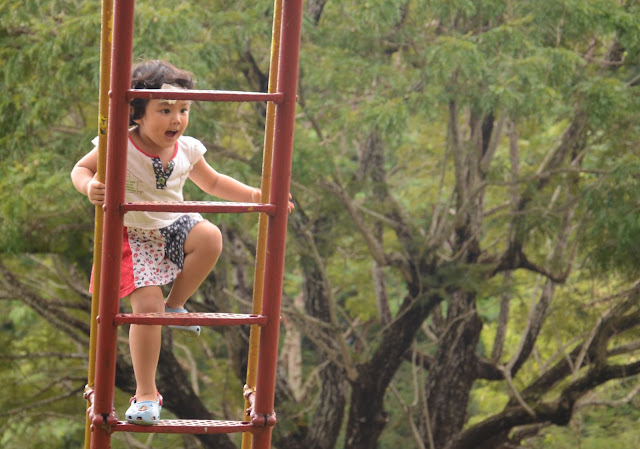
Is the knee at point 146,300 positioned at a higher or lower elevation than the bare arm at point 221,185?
lower

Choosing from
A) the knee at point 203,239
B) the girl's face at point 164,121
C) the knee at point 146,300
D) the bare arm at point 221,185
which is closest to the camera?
the girl's face at point 164,121

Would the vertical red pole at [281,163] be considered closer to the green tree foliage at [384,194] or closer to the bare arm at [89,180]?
the bare arm at [89,180]

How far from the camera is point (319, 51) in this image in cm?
809

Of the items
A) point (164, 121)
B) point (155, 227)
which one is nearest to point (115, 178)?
point (164, 121)

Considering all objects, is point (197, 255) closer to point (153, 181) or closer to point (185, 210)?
point (153, 181)

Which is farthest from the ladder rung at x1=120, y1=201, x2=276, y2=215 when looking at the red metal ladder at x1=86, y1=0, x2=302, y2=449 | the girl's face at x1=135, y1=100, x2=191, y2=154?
the girl's face at x1=135, y1=100, x2=191, y2=154

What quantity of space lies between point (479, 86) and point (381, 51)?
1.17 meters

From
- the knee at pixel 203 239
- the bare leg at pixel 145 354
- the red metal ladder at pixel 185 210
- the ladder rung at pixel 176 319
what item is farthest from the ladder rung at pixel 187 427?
the knee at pixel 203 239

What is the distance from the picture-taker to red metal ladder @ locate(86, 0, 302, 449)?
8.08ft

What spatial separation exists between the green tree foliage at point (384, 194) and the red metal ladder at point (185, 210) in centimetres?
388

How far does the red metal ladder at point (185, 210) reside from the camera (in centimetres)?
246

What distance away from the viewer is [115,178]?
248 centimetres

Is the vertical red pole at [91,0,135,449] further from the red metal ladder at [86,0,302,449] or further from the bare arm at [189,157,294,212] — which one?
the bare arm at [189,157,294,212]

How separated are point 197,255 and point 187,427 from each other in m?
0.62
